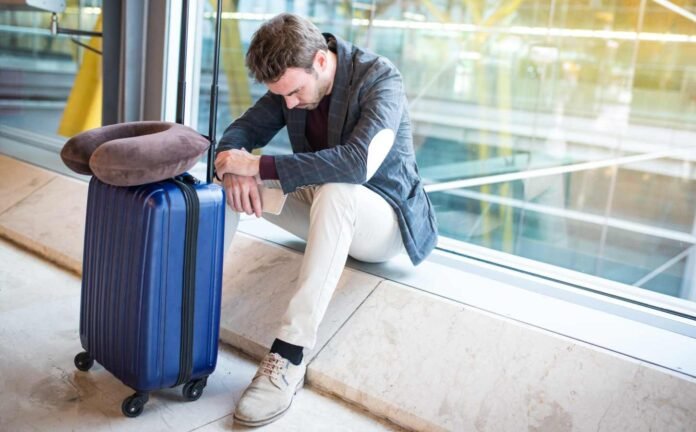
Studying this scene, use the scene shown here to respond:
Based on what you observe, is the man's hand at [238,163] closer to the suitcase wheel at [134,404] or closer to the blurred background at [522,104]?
the suitcase wheel at [134,404]

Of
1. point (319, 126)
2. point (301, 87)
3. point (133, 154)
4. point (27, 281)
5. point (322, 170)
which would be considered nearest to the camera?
point (133, 154)

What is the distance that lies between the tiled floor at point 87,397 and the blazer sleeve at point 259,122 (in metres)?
0.63

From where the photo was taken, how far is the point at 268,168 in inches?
61.9

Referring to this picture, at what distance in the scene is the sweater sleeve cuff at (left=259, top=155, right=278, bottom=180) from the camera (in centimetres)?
157

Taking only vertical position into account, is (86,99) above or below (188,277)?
above

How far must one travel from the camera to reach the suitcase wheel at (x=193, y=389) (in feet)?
5.13

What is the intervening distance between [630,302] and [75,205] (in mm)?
2195

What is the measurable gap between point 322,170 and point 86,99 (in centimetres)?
261

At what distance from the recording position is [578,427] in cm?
138

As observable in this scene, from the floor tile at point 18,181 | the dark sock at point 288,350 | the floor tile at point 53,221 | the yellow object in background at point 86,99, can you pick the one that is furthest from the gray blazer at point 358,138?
the yellow object in background at point 86,99

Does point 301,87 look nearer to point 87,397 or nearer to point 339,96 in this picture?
point 339,96

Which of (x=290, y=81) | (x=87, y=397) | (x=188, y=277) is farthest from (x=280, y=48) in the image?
(x=87, y=397)

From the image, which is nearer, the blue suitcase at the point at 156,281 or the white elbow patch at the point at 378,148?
the blue suitcase at the point at 156,281

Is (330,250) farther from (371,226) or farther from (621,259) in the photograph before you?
(621,259)
